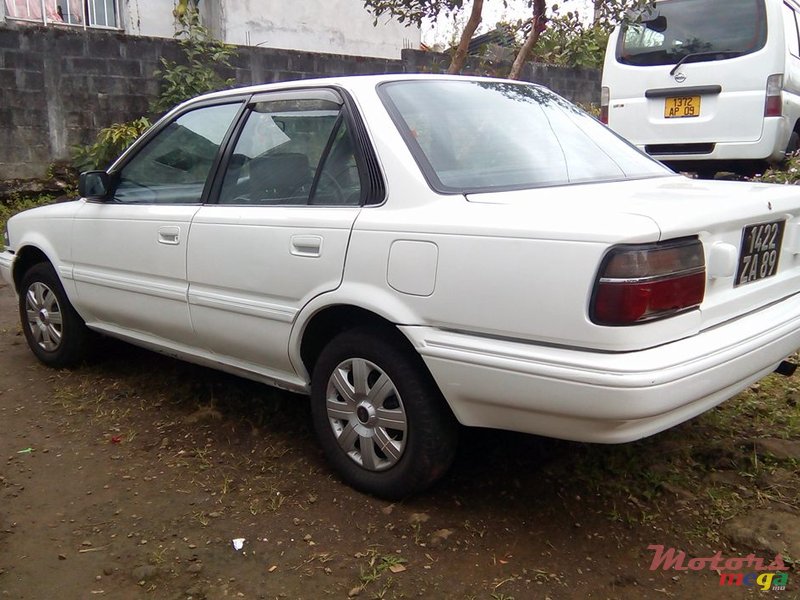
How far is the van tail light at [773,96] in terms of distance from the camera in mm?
6477

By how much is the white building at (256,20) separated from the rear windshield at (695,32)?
3.30m

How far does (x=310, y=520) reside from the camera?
2834 millimetres

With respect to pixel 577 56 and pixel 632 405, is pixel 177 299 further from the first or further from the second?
pixel 577 56

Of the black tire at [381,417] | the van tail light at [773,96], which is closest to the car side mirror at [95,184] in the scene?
the black tire at [381,417]

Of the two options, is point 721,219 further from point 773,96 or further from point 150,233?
point 773,96

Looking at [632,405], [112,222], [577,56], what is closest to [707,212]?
[632,405]

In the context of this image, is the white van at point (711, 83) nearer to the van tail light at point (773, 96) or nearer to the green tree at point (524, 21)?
the van tail light at point (773, 96)

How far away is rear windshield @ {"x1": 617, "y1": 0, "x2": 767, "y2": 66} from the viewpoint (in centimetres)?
663

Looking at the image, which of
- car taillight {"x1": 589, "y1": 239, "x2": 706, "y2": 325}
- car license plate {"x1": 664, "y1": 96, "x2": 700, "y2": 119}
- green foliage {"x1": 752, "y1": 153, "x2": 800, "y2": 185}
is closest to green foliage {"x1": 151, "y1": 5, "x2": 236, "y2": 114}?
car license plate {"x1": 664, "y1": 96, "x2": 700, "y2": 119}

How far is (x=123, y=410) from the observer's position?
3916 millimetres

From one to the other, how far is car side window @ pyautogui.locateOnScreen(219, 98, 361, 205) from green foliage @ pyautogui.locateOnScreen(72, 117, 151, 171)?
5428 millimetres

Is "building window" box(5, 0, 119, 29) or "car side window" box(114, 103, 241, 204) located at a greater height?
"building window" box(5, 0, 119, 29)

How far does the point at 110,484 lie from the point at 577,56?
11.0 meters

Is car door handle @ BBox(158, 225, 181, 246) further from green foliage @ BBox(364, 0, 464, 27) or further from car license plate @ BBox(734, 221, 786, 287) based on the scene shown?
green foliage @ BBox(364, 0, 464, 27)
